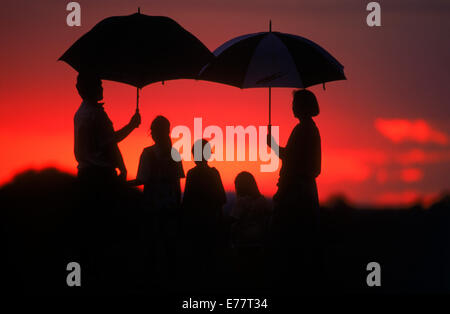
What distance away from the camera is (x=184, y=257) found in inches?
548

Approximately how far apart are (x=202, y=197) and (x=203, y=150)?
2.19 ft

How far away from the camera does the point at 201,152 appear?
1076 cm

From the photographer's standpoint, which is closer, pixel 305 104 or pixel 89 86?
pixel 89 86

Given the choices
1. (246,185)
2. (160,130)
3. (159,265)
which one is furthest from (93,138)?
(246,185)

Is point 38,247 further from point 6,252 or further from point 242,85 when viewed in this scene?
point 242,85

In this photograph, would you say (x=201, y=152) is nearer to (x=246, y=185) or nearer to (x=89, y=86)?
(x=246, y=185)

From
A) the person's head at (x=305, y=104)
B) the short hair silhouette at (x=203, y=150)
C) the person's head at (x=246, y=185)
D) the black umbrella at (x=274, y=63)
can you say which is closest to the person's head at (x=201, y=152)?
the short hair silhouette at (x=203, y=150)

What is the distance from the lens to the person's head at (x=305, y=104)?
914 centimetres

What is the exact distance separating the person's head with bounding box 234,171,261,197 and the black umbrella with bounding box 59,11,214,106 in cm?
178

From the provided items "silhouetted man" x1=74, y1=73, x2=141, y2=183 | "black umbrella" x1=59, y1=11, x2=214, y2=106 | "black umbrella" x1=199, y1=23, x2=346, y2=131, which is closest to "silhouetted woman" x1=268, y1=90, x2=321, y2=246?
"black umbrella" x1=199, y1=23, x2=346, y2=131

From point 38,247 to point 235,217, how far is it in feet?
15.4

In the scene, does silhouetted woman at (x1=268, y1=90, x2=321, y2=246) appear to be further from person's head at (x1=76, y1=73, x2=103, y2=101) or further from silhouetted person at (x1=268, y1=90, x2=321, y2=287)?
person's head at (x1=76, y1=73, x2=103, y2=101)

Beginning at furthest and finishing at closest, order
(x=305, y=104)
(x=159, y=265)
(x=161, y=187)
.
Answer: (x=159, y=265) < (x=161, y=187) < (x=305, y=104)

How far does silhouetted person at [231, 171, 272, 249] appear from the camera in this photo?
11.0 m
